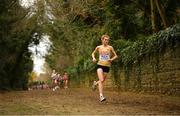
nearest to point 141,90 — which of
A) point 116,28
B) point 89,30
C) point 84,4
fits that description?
point 84,4

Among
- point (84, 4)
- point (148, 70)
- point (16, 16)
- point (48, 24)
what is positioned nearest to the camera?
point (148, 70)

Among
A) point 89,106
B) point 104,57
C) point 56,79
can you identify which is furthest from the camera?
point 56,79

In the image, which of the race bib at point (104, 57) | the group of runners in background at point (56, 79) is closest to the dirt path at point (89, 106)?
the race bib at point (104, 57)

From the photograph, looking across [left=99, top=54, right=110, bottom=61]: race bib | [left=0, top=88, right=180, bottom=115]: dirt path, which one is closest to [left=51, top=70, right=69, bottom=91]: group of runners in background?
[left=0, top=88, right=180, bottom=115]: dirt path

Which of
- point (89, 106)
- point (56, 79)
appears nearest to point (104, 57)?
point (89, 106)

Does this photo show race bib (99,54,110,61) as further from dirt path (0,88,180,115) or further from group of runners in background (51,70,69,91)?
group of runners in background (51,70,69,91)

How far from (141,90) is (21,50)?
114ft

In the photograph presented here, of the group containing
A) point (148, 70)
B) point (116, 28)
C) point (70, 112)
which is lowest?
point (70, 112)

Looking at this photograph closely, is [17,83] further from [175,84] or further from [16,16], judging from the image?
[175,84]

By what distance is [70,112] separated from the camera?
1055 centimetres

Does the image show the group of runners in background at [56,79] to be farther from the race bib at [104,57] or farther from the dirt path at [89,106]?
→ the race bib at [104,57]

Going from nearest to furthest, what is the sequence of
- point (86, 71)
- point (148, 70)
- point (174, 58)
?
point (174, 58)
point (148, 70)
point (86, 71)

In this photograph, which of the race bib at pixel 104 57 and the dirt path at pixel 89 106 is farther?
the race bib at pixel 104 57

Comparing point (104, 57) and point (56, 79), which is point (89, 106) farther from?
point (56, 79)
